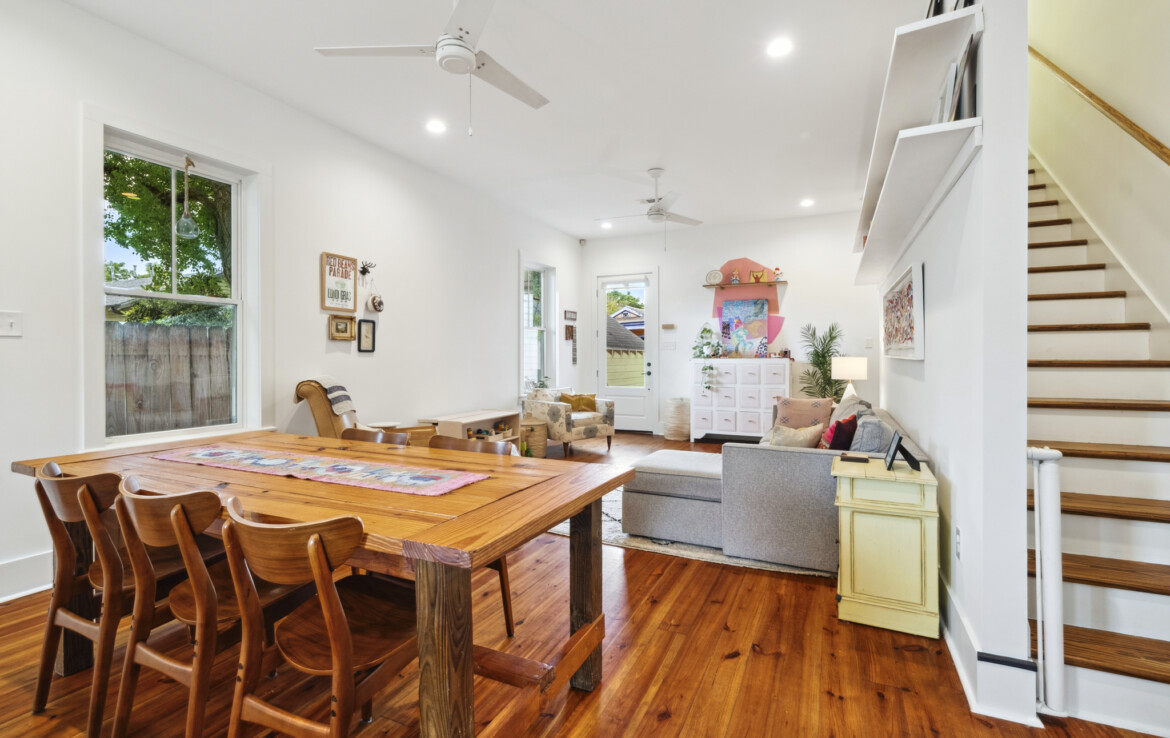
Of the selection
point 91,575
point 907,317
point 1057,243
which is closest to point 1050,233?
point 1057,243

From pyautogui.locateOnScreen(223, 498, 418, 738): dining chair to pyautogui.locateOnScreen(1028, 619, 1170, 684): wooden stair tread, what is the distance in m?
2.05

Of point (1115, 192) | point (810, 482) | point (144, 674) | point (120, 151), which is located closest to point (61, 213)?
point (120, 151)

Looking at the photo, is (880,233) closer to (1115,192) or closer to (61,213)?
(1115,192)

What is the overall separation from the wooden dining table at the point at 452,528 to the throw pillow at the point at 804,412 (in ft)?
9.83

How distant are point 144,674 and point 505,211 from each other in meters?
5.26

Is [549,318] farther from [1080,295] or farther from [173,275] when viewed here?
[1080,295]

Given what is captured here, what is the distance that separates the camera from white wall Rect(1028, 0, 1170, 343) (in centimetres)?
221

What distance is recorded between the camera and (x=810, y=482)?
271cm

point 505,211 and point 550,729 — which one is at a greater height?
point 505,211

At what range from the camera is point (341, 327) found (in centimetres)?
402

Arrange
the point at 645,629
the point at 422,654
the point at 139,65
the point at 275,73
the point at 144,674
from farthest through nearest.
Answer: the point at 275,73
the point at 139,65
the point at 645,629
the point at 144,674
the point at 422,654

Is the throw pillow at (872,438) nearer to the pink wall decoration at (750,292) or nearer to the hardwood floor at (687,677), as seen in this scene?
the hardwood floor at (687,677)

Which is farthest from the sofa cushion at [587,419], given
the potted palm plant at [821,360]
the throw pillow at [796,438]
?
the throw pillow at [796,438]

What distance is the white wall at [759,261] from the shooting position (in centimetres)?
640
